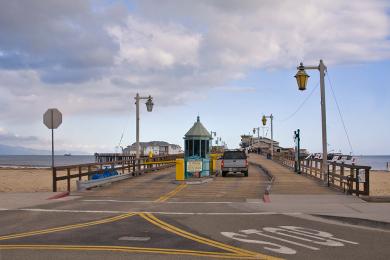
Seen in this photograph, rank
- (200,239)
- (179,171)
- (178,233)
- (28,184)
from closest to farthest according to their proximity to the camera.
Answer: (200,239) → (178,233) → (179,171) → (28,184)

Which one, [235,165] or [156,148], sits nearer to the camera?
[235,165]

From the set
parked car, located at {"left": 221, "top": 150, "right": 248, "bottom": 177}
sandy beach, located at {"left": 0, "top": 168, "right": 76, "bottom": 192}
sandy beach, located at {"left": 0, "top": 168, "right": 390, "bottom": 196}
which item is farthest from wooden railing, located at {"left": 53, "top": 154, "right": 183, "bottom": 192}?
parked car, located at {"left": 221, "top": 150, "right": 248, "bottom": 177}

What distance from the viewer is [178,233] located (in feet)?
35.9

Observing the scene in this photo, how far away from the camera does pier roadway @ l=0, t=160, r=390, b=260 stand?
8.85 metres

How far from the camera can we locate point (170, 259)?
8289mm

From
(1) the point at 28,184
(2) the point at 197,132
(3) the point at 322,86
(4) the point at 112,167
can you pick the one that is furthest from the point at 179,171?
(1) the point at 28,184

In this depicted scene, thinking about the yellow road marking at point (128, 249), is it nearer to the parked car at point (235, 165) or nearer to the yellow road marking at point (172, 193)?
the yellow road marking at point (172, 193)

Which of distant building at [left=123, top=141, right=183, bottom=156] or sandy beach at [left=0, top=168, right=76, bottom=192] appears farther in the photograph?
distant building at [left=123, top=141, right=183, bottom=156]

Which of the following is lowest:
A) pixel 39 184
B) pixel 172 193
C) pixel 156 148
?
pixel 39 184

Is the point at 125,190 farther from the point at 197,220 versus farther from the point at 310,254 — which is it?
the point at 310,254

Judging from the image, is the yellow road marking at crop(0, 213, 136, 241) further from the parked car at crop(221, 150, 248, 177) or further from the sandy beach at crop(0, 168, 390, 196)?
the parked car at crop(221, 150, 248, 177)

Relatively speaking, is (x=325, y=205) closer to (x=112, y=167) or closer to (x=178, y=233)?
(x=178, y=233)

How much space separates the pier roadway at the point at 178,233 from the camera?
8852 mm

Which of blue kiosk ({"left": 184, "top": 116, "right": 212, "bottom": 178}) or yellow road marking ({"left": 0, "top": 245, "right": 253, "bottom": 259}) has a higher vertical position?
blue kiosk ({"left": 184, "top": 116, "right": 212, "bottom": 178})
